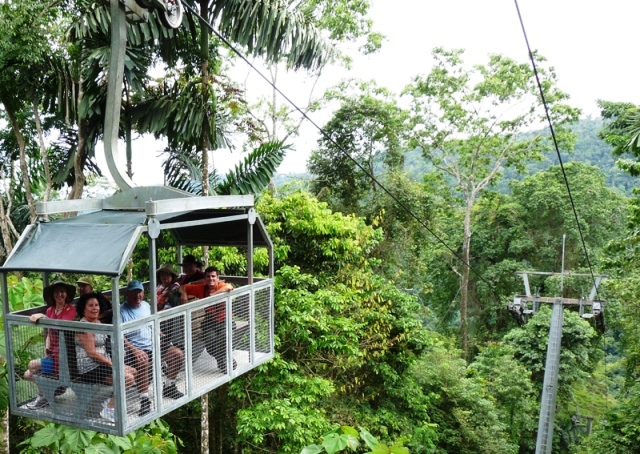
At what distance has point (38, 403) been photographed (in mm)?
3521

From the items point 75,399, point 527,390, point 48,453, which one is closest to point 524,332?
point 527,390

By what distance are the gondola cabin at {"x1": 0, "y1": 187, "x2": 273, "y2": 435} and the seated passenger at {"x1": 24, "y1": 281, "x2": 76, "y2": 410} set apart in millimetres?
12

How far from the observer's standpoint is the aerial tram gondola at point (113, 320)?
318 centimetres

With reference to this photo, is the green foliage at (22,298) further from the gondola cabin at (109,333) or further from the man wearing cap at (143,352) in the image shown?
the man wearing cap at (143,352)

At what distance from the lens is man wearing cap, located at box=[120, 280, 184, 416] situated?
11.1 ft

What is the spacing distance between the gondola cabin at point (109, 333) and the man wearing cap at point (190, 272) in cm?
89

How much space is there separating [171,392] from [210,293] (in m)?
0.93

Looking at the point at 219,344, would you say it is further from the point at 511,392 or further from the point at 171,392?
the point at 511,392

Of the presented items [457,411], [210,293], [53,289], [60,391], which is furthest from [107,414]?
[457,411]

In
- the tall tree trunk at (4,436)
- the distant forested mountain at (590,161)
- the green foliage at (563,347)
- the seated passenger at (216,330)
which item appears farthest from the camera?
the distant forested mountain at (590,161)

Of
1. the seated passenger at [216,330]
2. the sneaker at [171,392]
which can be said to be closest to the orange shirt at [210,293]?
the seated passenger at [216,330]

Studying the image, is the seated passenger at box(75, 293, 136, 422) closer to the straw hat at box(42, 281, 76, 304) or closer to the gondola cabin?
the gondola cabin

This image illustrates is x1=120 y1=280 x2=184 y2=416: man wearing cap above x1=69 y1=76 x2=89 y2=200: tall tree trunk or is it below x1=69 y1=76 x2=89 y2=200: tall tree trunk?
below

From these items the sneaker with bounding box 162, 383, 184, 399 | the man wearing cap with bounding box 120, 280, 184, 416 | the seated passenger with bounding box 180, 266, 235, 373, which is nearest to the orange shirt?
the seated passenger with bounding box 180, 266, 235, 373
